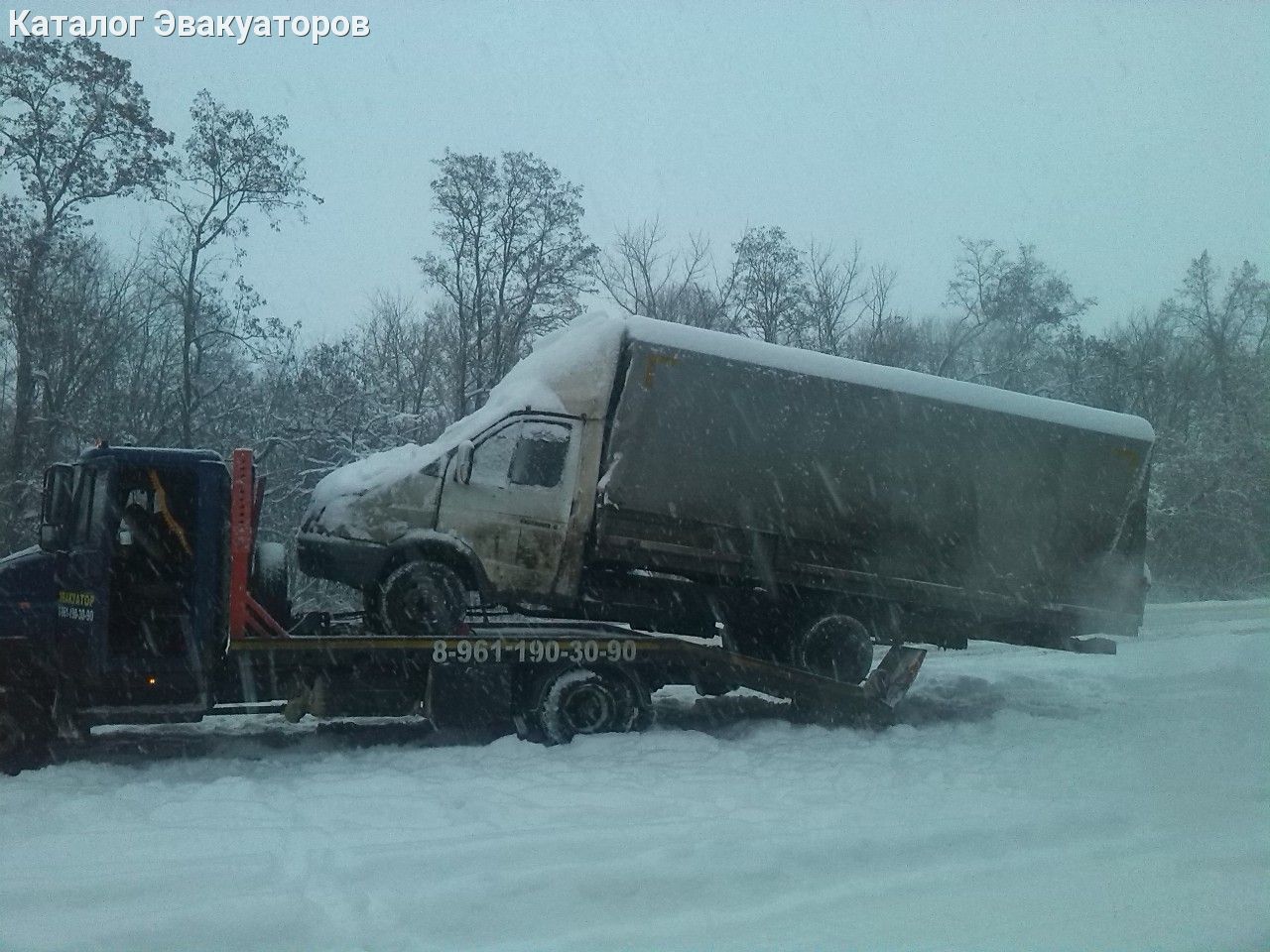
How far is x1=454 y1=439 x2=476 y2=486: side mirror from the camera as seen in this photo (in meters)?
8.80

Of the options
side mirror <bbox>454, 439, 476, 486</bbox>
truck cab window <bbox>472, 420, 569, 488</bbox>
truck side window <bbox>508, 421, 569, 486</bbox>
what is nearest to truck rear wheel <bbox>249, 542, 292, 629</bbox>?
side mirror <bbox>454, 439, 476, 486</bbox>

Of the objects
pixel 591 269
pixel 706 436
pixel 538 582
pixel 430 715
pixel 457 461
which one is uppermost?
pixel 591 269

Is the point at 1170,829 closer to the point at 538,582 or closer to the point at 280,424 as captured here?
the point at 538,582

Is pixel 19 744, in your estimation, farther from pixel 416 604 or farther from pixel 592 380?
pixel 592 380

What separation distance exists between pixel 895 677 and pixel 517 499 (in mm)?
3674

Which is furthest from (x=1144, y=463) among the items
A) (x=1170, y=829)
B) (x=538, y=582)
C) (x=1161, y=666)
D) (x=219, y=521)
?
(x=219, y=521)

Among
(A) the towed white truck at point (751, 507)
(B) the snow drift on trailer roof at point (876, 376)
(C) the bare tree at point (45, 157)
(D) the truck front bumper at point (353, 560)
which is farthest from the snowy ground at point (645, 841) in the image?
(C) the bare tree at point (45, 157)

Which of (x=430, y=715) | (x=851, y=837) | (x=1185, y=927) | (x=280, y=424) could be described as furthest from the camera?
(x=280, y=424)

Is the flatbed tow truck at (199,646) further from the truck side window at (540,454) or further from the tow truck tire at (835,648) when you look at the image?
the tow truck tire at (835,648)

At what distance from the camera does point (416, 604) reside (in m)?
8.57

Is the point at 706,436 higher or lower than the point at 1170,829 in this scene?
higher

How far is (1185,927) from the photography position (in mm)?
4531

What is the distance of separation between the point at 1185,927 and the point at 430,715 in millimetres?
5222

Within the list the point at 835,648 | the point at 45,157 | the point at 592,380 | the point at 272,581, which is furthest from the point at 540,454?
the point at 45,157
